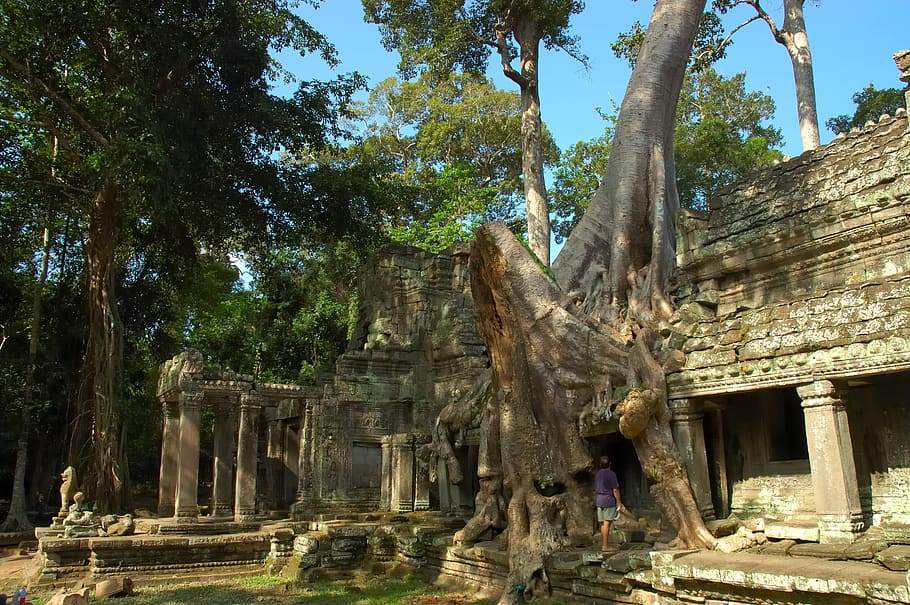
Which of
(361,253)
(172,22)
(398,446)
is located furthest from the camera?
(361,253)

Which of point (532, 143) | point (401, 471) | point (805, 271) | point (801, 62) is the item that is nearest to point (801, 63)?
point (801, 62)

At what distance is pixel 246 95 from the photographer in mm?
17172

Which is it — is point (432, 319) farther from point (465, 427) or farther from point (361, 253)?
point (465, 427)

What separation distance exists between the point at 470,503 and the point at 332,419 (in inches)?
159

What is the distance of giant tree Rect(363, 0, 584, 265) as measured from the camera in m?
18.9

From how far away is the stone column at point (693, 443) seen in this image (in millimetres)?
8281

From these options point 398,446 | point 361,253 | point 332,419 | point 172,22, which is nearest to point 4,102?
point 172,22

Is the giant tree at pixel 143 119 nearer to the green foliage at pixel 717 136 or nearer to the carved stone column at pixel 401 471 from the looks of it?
the carved stone column at pixel 401 471

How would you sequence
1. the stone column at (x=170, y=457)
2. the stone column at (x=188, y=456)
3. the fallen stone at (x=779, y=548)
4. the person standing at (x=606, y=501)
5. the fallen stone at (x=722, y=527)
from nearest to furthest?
the fallen stone at (x=779, y=548) < the fallen stone at (x=722, y=527) < the person standing at (x=606, y=501) < the stone column at (x=188, y=456) < the stone column at (x=170, y=457)

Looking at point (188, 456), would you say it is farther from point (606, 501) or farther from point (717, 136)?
point (717, 136)

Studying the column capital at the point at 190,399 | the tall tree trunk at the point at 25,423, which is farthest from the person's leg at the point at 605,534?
the tall tree trunk at the point at 25,423

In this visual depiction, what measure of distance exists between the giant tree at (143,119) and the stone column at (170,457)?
1023 millimetres

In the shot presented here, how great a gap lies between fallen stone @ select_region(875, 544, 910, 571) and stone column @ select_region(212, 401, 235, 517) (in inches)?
453

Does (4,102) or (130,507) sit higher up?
(4,102)
